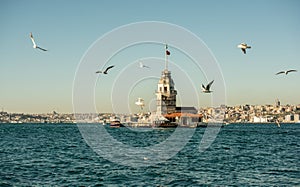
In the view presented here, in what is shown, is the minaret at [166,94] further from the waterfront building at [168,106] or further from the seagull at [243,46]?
the seagull at [243,46]

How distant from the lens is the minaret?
146 m

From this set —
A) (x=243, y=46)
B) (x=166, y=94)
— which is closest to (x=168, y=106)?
(x=166, y=94)

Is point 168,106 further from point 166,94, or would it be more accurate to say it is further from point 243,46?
point 243,46

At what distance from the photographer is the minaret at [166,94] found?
146500mm

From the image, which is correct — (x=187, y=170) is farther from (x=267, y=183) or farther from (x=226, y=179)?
(x=267, y=183)

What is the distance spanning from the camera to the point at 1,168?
3052 cm

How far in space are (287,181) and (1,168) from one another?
20175mm

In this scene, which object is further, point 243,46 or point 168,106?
point 168,106

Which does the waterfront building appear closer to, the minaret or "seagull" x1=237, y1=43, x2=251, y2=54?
the minaret

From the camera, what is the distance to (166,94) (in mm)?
148250

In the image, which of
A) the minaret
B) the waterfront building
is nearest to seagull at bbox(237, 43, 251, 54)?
the waterfront building

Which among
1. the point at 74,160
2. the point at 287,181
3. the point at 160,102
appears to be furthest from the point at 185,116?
the point at 287,181

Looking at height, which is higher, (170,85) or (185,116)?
(170,85)

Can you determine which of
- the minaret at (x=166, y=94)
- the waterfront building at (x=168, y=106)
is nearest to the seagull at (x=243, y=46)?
the waterfront building at (x=168, y=106)
